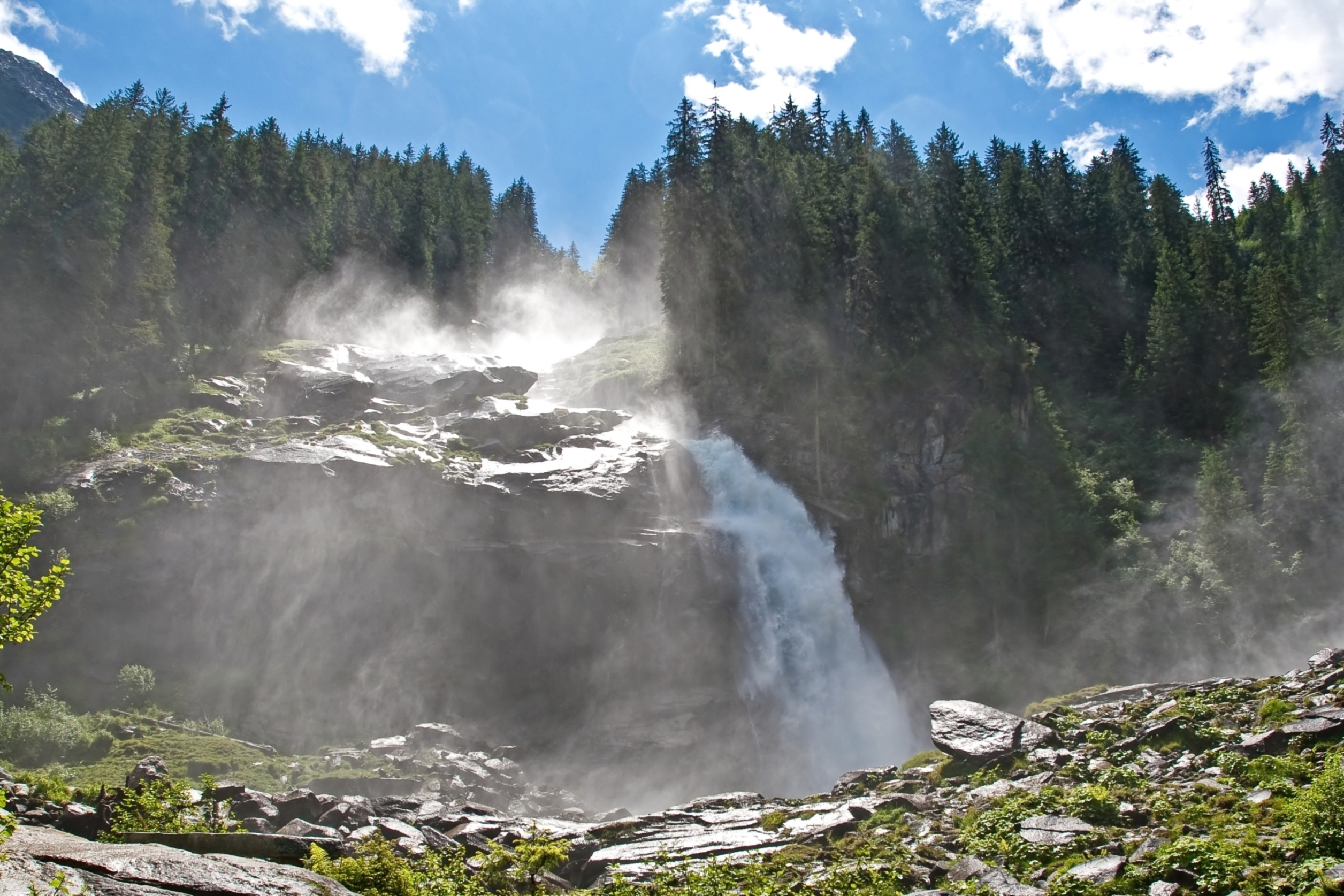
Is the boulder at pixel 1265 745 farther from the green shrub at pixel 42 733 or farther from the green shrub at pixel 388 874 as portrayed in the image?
the green shrub at pixel 42 733

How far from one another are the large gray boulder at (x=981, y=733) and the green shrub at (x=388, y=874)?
42.2 ft

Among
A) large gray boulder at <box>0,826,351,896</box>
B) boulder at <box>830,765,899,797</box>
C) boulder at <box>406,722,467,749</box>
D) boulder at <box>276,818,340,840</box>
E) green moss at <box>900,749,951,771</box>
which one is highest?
large gray boulder at <box>0,826,351,896</box>

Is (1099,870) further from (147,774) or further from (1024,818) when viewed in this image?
(147,774)

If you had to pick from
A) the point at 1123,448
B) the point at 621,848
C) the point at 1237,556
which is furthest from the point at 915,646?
the point at 621,848

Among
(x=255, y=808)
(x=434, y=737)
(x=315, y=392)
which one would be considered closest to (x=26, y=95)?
(x=315, y=392)

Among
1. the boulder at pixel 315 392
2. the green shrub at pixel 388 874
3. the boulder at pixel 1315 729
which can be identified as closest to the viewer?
the green shrub at pixel 388 874

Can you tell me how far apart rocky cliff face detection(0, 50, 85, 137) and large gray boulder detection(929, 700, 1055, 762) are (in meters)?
177

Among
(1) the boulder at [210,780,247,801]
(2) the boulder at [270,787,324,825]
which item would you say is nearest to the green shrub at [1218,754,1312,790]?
(2) the boulder at [270,787,324,825]

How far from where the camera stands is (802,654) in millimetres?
39062

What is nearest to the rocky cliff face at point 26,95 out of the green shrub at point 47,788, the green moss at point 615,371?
the green moss at point 615,371

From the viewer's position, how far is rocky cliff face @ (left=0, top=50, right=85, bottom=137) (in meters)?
152

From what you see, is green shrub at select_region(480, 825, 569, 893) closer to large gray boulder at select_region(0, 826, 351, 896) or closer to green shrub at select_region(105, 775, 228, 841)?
large gray boulder at select_region(0, 826, 351, 896)

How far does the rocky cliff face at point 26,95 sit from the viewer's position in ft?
499

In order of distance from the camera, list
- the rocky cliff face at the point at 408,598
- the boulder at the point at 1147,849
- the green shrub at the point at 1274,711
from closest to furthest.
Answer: the boulder at the point at 1147,849
the green shrub at the point at 1274,711
the rocky cliff face at the point at 408,598
